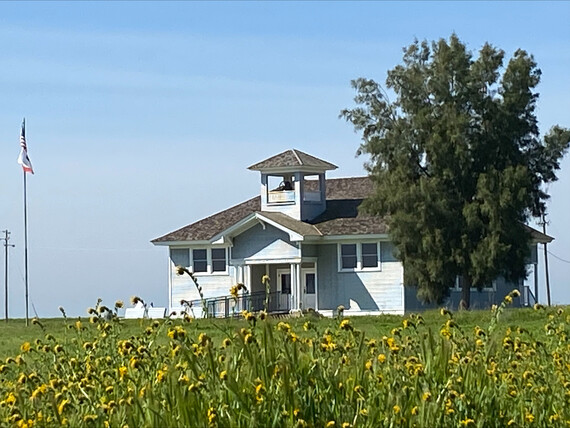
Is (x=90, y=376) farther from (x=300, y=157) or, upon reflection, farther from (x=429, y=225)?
(x=300, y=157)

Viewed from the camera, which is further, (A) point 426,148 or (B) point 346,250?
(B) point 346,250

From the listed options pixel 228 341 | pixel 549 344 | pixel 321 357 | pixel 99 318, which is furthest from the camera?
pixel 549 344

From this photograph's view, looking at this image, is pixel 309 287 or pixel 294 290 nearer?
pixel 294 290

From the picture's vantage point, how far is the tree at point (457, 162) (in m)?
45.7

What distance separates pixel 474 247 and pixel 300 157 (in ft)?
30.6

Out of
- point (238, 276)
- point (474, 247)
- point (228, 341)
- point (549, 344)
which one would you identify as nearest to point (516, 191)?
point (474, 247)

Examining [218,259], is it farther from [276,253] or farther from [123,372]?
[123,372]

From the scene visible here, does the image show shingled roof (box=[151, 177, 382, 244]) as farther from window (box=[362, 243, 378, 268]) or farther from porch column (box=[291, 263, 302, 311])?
porch column (box=[291, 263, 302, 311])

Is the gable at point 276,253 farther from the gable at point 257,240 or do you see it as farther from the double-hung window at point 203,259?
the double-hung window at point 203,259

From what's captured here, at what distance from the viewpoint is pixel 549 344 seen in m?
10.8

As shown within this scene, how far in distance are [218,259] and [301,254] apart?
173 inches

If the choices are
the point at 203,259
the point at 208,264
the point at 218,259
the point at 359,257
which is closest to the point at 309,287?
the point at 359,257

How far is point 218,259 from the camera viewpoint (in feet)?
174

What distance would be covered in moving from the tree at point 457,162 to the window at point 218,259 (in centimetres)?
767
